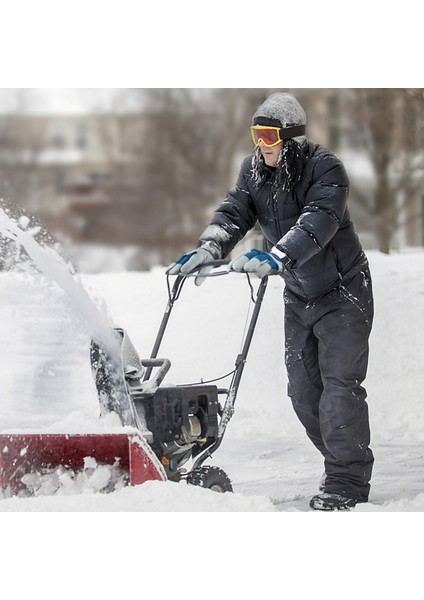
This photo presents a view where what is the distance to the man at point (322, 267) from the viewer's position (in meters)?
3.95

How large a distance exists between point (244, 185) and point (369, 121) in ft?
15.5

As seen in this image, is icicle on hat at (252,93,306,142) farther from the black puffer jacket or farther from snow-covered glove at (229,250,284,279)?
snow-covered glove at (229,250,284,279)

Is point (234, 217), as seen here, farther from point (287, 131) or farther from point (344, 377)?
point (344, 377)

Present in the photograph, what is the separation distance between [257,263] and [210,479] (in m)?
0.82

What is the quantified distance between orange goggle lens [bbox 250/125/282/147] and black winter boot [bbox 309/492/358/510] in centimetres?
135

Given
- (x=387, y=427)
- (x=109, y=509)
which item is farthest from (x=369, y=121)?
(x=109, y=509)

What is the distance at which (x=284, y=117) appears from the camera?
3.95 m

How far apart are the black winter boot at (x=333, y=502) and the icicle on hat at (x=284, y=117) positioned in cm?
135

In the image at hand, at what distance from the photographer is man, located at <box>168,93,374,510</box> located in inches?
155

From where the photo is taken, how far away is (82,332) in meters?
3.89

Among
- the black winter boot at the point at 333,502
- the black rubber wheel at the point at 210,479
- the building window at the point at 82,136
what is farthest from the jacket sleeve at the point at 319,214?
the building window at the point at 82,136

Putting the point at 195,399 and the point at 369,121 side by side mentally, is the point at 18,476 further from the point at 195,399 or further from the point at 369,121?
the point at 369,121

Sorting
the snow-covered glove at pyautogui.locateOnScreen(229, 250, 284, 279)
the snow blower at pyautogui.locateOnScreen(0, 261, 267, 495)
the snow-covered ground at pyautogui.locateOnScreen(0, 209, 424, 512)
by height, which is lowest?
the snow-covered ground at pyautogui.locateOnScreen(0, 209, 424, 512)

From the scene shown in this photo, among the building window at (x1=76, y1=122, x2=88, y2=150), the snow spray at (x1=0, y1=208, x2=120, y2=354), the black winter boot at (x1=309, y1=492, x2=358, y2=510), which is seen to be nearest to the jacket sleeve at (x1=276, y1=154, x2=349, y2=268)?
the snow spray at (x1=0, y1=208, x2=120, y2=354)
